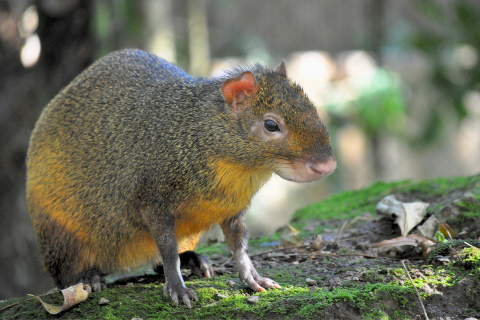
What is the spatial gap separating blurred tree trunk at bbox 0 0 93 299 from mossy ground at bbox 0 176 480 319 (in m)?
2.89

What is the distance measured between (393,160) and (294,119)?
7581mm

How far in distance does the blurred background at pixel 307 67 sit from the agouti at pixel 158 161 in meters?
0.98

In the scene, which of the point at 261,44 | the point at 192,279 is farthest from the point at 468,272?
the point at 261,44

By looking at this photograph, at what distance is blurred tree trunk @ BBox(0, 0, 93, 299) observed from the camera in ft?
21.2

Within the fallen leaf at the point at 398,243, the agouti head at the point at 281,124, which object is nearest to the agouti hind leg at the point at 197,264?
the agouti head at the point at 281,124

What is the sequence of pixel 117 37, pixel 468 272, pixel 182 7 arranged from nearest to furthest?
pixel 468 272 → pixel 117 37 → pixel 182 7

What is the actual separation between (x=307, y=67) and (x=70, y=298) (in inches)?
344

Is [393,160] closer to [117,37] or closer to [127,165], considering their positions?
[117,37]

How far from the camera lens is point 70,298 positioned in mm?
3508

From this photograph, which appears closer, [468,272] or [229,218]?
[468,272]

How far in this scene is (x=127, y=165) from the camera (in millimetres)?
4023

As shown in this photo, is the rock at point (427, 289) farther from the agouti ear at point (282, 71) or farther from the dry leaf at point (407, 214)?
the agouti ear at point (282, 71)

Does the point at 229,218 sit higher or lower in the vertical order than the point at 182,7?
lower

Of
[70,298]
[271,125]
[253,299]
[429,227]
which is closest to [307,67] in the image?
[429,227]
